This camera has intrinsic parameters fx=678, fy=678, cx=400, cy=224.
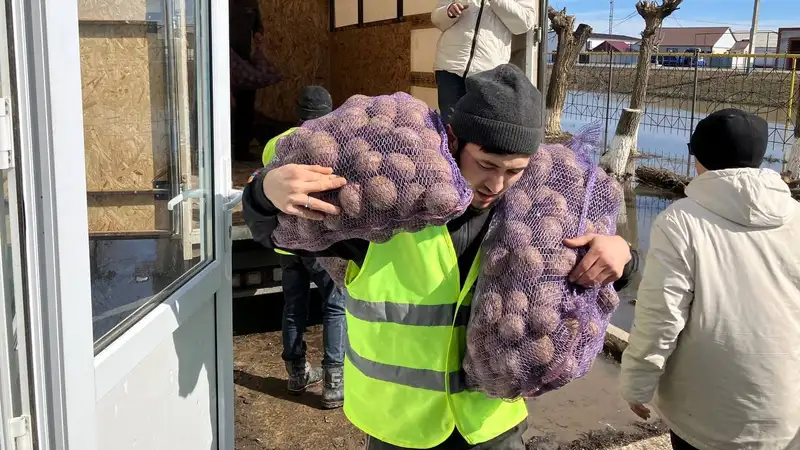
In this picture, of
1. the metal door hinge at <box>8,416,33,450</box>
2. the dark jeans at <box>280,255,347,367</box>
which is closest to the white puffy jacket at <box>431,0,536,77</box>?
the dark jeans at <box>280,255,347,367</box>

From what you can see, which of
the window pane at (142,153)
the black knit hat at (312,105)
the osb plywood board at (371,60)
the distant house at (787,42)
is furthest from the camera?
the distant house at (787,42)

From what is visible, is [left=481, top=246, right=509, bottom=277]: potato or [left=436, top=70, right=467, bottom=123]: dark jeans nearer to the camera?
[left=481, top=246, right=509, bottom=277]: potato

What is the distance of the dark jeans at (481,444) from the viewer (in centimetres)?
174

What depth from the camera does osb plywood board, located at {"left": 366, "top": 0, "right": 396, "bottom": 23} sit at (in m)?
7.12

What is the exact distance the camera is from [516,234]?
5.34ft

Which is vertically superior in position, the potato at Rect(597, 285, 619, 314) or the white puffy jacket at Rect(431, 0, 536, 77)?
the white puffy jacket at Rect(431, 0, 536, 77)

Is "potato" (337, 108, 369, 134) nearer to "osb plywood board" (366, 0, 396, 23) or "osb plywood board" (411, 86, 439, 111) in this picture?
"osb plywood board" (411, 86, 439, 111)

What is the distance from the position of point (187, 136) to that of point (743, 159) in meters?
1.87

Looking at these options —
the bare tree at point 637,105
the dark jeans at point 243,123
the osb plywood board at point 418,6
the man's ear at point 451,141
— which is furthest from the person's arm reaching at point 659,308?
the bare tree at point 637,105

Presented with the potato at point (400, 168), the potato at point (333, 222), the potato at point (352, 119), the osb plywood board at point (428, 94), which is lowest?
the potato at point (333, 222)

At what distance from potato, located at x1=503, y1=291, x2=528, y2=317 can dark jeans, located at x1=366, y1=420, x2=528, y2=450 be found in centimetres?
39

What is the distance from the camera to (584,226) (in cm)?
169

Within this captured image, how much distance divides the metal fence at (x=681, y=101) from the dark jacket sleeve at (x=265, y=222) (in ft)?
41.6

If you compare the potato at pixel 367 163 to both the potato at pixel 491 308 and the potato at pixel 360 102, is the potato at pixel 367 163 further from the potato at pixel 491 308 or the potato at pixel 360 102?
the potato at pixel 491 308
